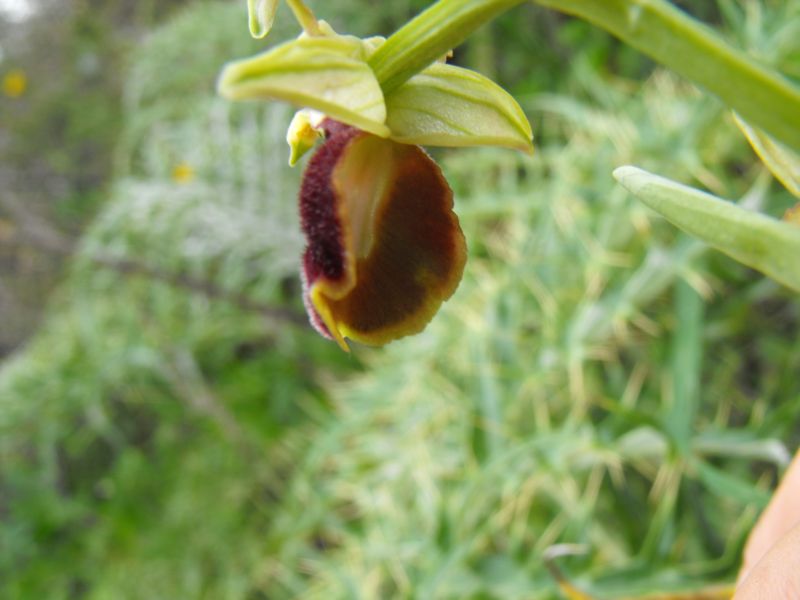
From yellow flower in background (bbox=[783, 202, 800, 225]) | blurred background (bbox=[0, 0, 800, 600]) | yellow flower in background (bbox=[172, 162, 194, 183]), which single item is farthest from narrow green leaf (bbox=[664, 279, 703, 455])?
yellow flower in background (bbox=[172, 162, 194, 183])

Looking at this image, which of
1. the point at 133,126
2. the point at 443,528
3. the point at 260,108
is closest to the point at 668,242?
the point at 443,528

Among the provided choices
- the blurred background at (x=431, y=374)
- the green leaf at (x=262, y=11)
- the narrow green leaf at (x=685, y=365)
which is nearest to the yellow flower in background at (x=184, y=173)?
the blurred background at (x=431, y=374)

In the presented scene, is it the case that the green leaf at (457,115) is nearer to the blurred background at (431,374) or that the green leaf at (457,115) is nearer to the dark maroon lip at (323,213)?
the dark maroon lip at (323,213)

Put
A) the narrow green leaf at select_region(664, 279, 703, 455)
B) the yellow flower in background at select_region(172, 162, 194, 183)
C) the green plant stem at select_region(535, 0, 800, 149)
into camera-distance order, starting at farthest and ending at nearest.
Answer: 1. the yellow flower in background at select_region(172, 162, 194, 183)
2. the narrow green leaf at select_region(664, 279, 703, 455)
3. the green plant stem at select_region(535, 0, 800, 149)

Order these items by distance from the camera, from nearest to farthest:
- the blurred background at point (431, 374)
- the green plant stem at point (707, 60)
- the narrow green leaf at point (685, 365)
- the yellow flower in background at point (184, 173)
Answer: the green plant stem at point (707, 60)
the narrow green leaf at point (685, 365)
the blurred background at point (431, 374)
the yellow flower in background at point (184, 173)

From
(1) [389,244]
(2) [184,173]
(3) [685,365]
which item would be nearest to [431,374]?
(3) [685,365]

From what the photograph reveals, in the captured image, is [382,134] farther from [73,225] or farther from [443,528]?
[73,225]

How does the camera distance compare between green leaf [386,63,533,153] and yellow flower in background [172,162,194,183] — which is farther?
yellow flower in background [172,162,194,183]

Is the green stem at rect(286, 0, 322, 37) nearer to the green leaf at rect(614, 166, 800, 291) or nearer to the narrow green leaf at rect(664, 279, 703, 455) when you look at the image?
the green leaf at rect(614, 166, 800, 291)
